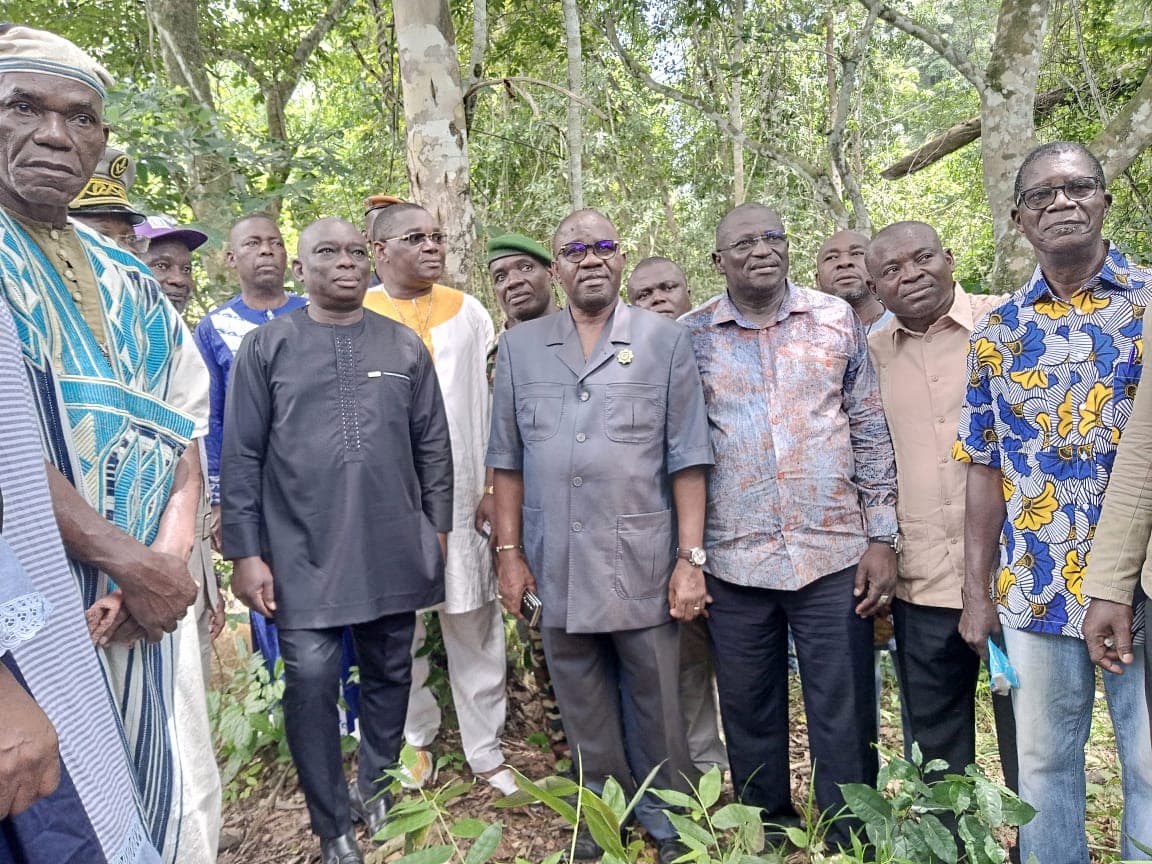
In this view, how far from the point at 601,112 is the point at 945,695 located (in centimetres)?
383

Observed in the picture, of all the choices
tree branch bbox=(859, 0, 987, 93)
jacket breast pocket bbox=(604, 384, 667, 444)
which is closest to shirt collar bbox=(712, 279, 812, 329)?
jacket breast pocket bbox=(604, 384, 667, 444)

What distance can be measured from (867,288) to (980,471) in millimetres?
1741

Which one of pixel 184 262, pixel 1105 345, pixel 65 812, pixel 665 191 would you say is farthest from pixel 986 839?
pixel 665 191

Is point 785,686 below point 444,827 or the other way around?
below

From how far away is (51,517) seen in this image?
1.46m

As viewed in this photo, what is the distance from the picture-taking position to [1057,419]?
2.18m

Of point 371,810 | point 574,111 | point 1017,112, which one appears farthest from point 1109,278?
point 574,111

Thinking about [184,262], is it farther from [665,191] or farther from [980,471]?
[665,191]

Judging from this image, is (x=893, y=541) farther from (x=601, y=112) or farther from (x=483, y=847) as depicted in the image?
(x=601, y=112)

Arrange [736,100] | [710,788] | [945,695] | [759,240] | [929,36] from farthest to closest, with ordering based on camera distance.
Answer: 1. [736,100]
2. [929,36]
3. [759,240]
4. [945,695]
5. [710,788]

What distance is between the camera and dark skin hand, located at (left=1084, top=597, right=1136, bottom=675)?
200cm

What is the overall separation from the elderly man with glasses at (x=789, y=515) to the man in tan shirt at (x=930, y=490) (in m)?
0.08

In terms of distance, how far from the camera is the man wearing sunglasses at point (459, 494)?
328cm

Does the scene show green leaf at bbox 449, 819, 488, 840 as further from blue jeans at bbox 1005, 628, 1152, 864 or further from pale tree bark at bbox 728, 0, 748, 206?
pale tree bark at bbox 728, 0, 748, 206
